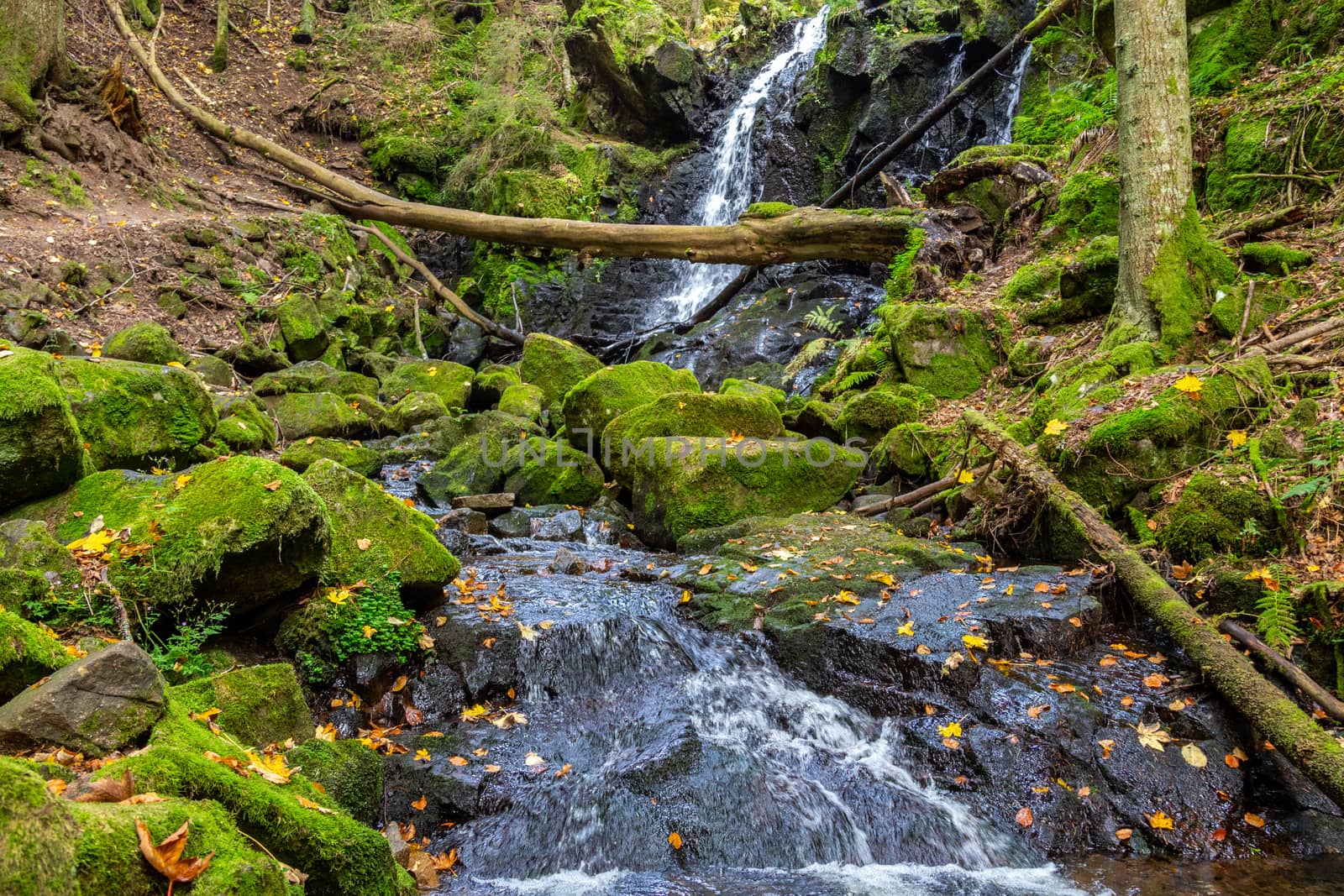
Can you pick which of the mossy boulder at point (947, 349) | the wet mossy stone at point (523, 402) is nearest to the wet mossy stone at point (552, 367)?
the wet mossy stone at point (523, 402)

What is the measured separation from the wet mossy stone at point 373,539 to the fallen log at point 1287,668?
15.8 ft

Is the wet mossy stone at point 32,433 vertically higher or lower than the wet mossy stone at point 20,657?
higher

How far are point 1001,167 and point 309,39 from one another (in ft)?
68.0

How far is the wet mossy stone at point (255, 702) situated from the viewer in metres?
3.31

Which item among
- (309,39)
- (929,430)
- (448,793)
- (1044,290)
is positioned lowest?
(448,793)

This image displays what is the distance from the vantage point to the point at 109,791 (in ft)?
6.47

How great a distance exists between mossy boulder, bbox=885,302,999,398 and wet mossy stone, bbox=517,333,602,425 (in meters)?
5.36

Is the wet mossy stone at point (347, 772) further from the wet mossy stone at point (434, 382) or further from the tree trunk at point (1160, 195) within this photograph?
the wet mossy stone at point (434, 382)

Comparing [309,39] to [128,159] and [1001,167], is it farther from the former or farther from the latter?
[1001,167]

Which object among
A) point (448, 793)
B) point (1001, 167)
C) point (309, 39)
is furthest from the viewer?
point (309, 39)

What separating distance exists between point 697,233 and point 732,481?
6.06m

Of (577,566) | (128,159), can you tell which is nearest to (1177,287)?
(577,566)

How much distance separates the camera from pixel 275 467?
436cm

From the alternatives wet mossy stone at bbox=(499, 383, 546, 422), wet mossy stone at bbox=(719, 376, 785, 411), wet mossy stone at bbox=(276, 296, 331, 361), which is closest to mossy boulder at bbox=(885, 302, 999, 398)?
wet mossy stone at bbox=(719, 376, 785, 411)
